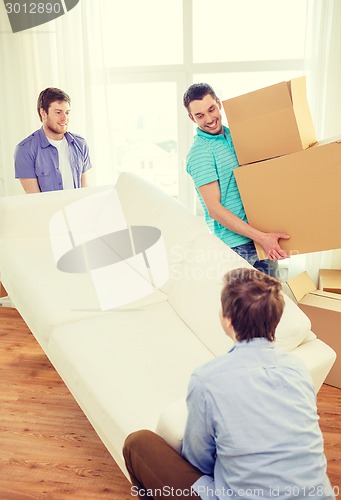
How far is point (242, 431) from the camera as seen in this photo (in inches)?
40.7

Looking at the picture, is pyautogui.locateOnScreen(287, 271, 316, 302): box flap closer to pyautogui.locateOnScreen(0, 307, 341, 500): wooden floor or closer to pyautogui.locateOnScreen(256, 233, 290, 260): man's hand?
pyautogui.locateOnScreen(0, 307, 341, 500): wooden floor

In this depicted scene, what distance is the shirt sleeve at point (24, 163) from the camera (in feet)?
8.89

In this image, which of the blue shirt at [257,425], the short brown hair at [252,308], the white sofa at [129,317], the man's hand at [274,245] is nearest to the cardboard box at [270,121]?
the man's hand at [274,245]

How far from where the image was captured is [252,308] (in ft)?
3.73

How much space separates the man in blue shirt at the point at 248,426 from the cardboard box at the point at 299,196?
2.36ft

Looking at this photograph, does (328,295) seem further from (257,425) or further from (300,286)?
(257,425)

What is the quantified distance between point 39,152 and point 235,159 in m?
1.18

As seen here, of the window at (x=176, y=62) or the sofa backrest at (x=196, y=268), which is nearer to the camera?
the sofa backrest at (x=196, y=268)

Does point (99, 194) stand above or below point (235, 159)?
below

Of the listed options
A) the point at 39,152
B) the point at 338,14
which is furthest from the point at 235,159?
the point at 338,14

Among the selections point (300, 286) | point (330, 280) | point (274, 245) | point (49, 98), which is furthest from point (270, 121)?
point (49, 98)

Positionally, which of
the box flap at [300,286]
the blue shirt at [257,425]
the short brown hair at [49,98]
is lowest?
the box flap at [300,286]

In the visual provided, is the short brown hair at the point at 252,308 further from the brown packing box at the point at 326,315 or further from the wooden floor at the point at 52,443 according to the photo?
the brown packing box at the point at 326,315

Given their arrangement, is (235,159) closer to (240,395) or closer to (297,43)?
(240,395)
